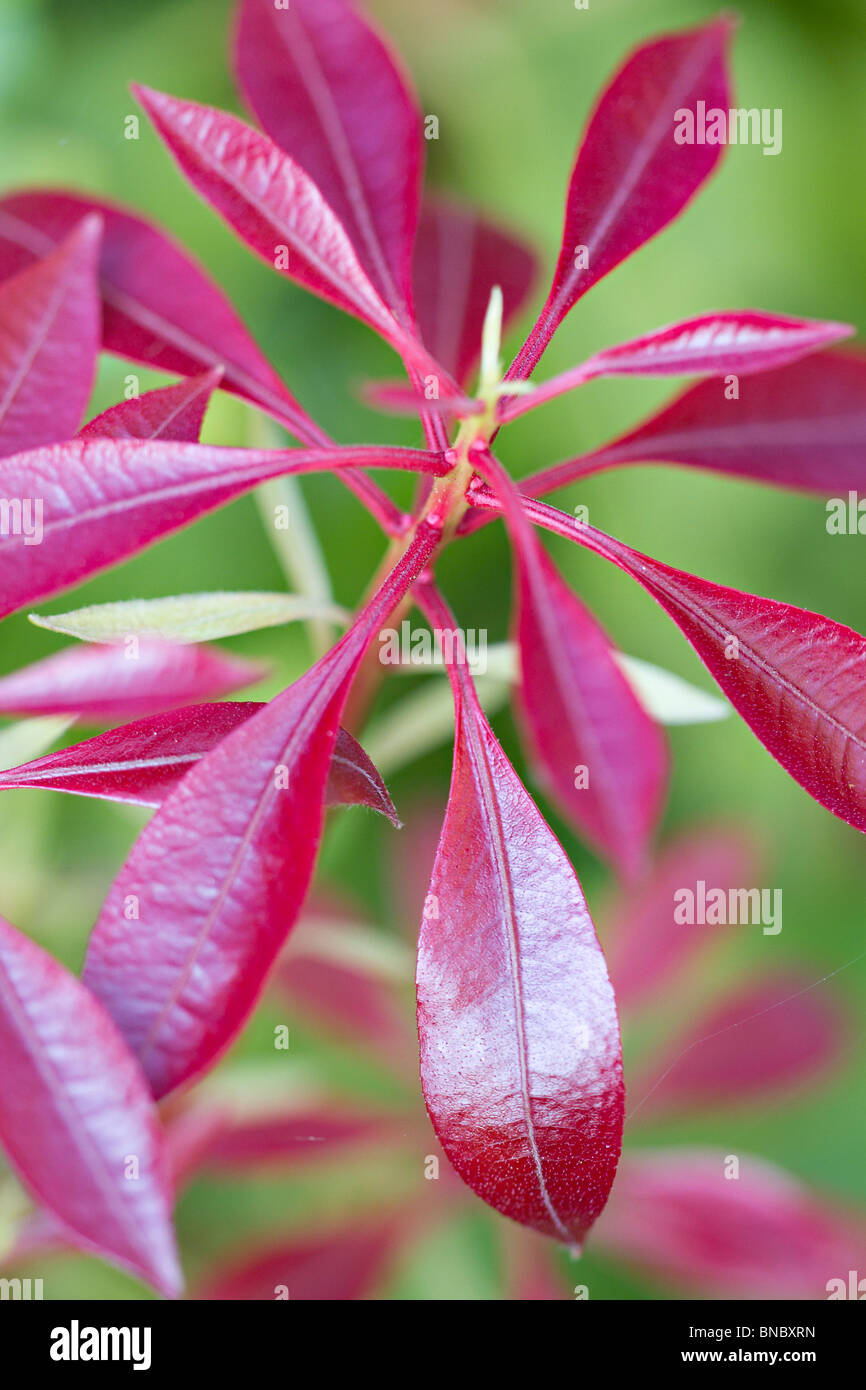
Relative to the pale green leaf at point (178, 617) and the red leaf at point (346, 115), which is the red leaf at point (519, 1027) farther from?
the red leaf at point (346, 115)

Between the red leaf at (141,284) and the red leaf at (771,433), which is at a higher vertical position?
the red leaf at (141,284)

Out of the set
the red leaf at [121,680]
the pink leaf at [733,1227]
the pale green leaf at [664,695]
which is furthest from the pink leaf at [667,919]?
the red leaf at [121,680]

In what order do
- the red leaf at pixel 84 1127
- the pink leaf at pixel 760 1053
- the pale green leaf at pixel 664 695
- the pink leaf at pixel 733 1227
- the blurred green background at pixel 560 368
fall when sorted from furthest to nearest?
the blurred green background at pixel 560 368 < the pink leaf at pixel 760 1053 < the pink leaf at pixel 733 1227 < the pale green leaf at pixel 664 695 < the red leaf at pixel 84 1127

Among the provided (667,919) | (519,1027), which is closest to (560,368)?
(667,919)

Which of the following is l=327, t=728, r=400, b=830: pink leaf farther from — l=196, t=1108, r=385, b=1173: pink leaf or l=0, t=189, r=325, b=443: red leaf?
l=196, t=1108, r=385, b=1173: pink leaf

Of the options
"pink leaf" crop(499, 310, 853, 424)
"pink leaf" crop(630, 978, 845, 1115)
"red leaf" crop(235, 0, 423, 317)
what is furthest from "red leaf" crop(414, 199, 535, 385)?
"pink leaf" crop(630, 978, 845, 1115)

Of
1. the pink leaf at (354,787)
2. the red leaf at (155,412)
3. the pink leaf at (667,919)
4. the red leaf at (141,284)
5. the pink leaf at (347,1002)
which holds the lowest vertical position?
the pink leaf at (347,1002)
